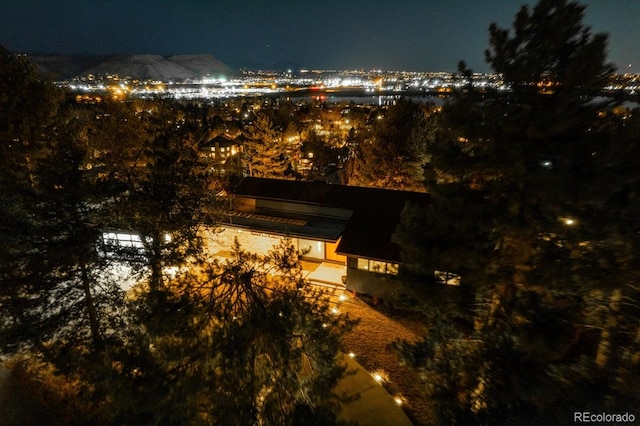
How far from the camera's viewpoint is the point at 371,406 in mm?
9633

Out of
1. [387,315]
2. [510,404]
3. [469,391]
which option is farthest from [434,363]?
[387,315]

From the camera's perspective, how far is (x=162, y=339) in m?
5.55

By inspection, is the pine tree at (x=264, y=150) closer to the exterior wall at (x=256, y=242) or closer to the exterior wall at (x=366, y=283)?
the exterior wall at (x=256, y=242)

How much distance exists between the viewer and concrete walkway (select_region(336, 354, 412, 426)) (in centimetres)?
920

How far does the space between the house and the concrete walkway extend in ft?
12.6

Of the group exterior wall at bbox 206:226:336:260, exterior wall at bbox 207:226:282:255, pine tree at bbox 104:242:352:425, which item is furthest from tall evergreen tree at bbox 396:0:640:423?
exterior wall at bbox 207:226:282:255

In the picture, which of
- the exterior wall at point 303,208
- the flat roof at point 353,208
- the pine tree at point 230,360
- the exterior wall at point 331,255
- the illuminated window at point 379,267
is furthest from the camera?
the exterior wall at point 303,208

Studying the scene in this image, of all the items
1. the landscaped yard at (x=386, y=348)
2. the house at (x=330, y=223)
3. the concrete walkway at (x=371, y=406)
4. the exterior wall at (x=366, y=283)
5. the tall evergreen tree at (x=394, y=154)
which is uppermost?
the tall evergreen tree at (x=394, y=154)

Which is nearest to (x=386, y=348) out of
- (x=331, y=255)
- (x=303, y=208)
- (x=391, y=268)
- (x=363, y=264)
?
(x=391, y=268)

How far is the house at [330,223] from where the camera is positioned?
1480 cm

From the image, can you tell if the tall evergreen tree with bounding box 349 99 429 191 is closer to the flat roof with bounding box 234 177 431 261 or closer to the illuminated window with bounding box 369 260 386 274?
the flat roof with bounding box 234 177 431 261

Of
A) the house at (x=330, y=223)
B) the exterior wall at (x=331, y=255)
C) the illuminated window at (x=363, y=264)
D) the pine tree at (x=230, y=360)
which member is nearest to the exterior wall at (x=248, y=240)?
the house at (x=330, y=223)

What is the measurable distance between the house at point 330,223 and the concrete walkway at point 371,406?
384 cm

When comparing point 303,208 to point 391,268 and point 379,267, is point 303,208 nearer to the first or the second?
point 379,267
